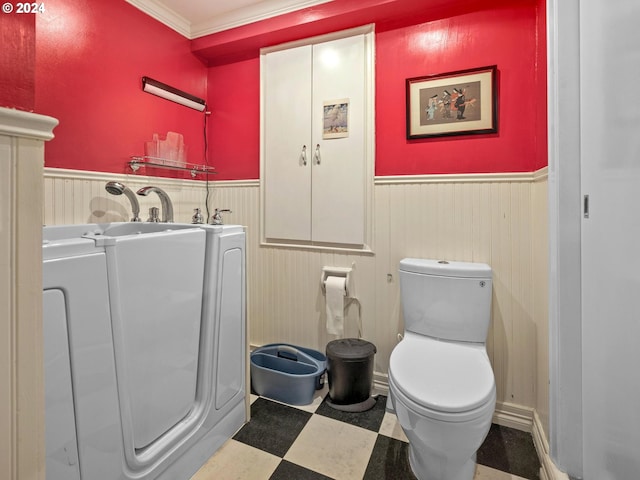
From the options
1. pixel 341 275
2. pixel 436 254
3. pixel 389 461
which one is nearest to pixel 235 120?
pixel 341 275

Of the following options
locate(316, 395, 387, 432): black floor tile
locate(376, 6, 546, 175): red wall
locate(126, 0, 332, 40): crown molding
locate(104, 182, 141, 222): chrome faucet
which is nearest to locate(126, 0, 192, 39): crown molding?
locate(126, 0, 332, 40): crown molding

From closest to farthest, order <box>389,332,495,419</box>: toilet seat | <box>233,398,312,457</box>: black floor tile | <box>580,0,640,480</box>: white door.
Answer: <box>580,0,640,480</box>: white door, <box>389,332,495,419</box>: toilet seat, <box>233,398,312,457</box>: black floor tile

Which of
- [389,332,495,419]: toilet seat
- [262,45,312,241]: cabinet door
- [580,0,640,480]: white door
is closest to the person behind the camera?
[580,0,640,480]: white door

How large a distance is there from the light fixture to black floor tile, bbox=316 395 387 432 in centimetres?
205

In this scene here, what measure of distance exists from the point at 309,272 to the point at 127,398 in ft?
3.97

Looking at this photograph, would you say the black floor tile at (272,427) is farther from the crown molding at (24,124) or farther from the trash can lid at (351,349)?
the crown molding at (24,124)

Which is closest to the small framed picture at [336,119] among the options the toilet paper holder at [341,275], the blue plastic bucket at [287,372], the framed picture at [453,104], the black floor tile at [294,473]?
the framed picture at [453,104]

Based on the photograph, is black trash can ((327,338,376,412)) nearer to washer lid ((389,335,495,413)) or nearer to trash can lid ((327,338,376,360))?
trash can lid ((327,338,376,360))

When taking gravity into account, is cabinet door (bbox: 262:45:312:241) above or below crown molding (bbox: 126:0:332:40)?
below

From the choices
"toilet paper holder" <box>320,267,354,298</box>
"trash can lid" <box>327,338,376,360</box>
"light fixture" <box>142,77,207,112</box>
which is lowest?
"trash can lid" <box>327,338,376,360</box>

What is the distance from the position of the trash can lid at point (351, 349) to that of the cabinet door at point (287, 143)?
655mm

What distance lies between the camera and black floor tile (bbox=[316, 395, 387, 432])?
1.61 metres

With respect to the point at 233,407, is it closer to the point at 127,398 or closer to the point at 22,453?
the point at 127,398

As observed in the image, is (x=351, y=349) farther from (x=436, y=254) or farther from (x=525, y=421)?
(x=525, y=421)
